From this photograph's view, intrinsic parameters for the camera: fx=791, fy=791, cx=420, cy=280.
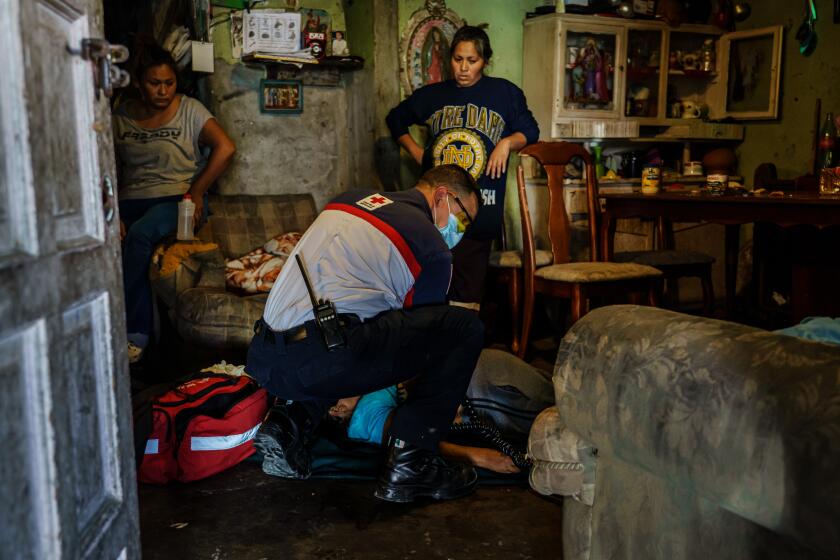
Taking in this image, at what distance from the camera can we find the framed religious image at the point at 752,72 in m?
5.64

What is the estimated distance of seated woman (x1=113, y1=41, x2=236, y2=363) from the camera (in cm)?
406

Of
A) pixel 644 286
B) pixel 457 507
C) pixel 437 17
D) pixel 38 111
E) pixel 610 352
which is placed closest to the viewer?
pixel 38 111

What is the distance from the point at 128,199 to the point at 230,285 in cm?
74

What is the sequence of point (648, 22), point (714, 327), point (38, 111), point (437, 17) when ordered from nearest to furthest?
point (38, 111), point (714, 327), point (437, 17), point (648, 22)

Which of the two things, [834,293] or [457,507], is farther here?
[834,293]

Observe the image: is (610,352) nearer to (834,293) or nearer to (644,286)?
(644,286)

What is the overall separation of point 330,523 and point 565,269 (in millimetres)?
1965

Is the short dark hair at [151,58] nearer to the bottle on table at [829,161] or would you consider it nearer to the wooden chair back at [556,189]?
the wooden chair back at [556,189]

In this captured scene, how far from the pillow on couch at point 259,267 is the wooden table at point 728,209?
5.81 ft

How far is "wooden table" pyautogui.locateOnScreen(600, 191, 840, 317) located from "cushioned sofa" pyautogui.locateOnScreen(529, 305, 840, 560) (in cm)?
212

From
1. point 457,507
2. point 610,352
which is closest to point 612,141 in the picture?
point 457,507

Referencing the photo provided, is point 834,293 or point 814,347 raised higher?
point 814,347

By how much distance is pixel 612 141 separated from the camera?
5.66m

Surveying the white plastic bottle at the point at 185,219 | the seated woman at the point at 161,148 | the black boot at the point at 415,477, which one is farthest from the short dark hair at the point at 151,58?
the black boot at the point at 415,477
